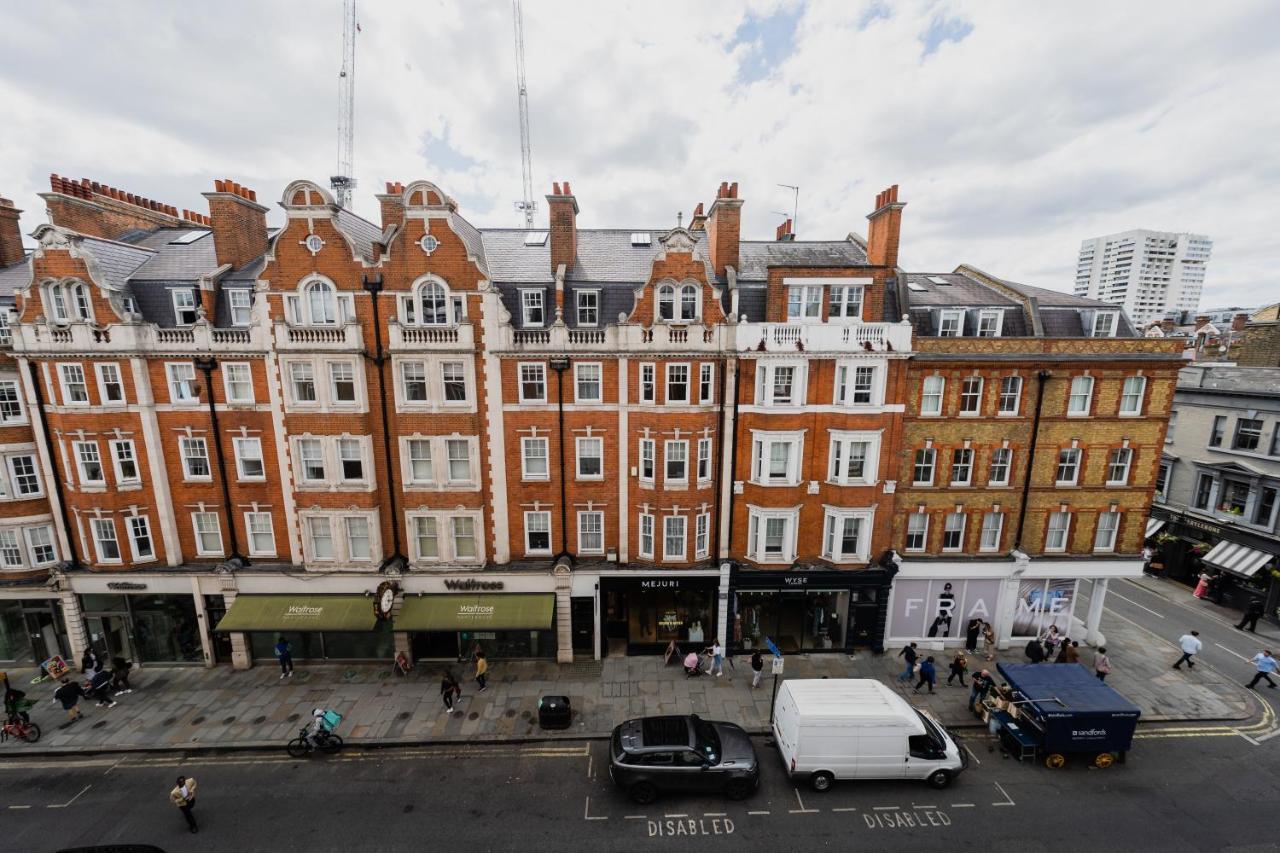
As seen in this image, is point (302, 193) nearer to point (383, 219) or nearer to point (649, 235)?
point (383, 219)

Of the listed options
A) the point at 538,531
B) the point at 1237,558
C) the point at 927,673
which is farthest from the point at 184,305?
the point at 1237,558

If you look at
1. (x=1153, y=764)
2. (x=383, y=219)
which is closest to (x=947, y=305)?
(x=1153, y=764)

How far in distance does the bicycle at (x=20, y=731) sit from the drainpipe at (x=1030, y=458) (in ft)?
129

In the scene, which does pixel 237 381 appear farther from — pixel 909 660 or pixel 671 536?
pixel 909 660

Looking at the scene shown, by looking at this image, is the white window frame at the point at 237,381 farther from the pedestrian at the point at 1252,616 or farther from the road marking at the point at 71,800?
the pedestrian at the point at 1252,616

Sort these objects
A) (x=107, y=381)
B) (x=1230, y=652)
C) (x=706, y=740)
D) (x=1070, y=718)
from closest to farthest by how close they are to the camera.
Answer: (x=706, y=740), (x=1070, y=718), (x=107, y=381), (x=1230, y=652)

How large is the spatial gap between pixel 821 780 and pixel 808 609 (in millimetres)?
8692

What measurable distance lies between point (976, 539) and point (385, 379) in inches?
1050

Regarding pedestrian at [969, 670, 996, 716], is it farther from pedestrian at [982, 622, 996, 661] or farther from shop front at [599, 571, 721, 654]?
shop front at [599, 571, 721, 654]

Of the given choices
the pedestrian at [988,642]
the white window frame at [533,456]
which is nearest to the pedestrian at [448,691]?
the white window frame at [533,456]

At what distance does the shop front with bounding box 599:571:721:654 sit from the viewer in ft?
A: 78.1

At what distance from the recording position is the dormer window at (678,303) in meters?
20.9

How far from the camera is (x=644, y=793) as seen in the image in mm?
15836

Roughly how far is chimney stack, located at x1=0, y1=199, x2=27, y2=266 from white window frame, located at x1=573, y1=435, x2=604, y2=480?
28.0m
